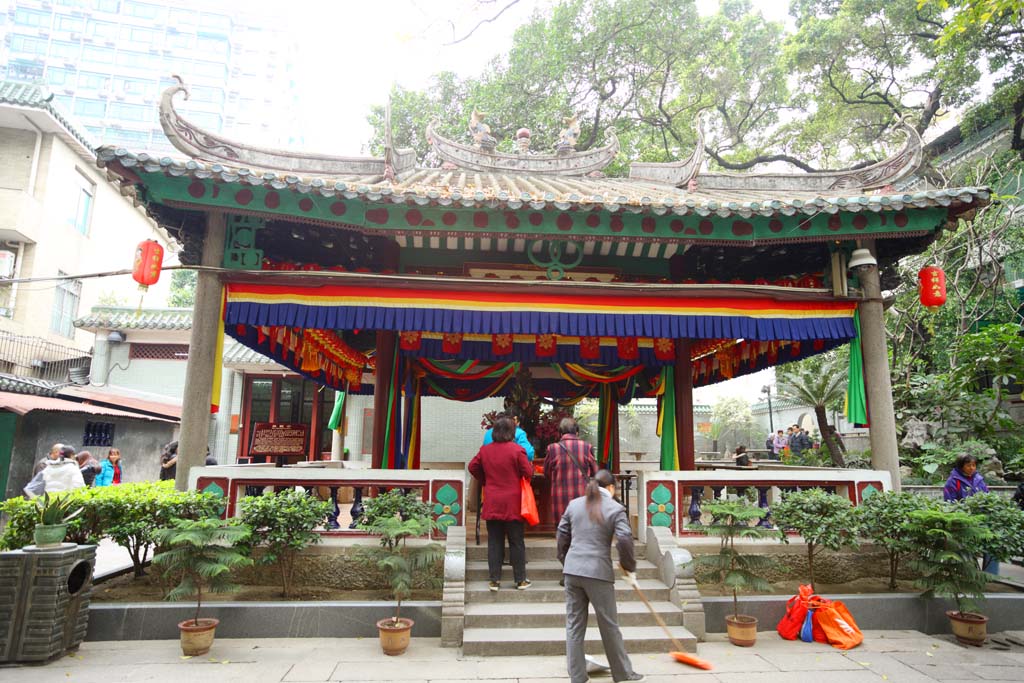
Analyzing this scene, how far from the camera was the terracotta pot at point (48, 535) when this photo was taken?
502cm

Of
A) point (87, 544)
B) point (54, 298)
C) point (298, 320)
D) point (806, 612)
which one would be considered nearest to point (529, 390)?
point (298, 320)

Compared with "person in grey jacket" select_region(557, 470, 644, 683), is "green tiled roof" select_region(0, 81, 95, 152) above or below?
above

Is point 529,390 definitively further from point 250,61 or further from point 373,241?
point 250,61

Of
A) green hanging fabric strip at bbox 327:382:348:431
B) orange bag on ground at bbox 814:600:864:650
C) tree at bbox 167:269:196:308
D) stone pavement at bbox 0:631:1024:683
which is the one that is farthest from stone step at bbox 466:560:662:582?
tree at bbox 167:269:196:308

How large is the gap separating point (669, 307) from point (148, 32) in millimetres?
74348

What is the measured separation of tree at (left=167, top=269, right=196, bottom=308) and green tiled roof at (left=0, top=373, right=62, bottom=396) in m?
15.6

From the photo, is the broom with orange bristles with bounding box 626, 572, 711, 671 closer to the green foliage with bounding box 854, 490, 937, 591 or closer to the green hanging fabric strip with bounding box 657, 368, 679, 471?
the green foliage with bounding box 854, 490, 937, 591

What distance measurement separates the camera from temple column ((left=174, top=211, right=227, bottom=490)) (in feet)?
21.3

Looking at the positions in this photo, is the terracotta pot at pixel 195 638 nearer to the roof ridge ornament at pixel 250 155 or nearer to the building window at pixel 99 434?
the roof ridge ornament at pixel 250 155

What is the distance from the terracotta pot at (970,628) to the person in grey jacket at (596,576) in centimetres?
352

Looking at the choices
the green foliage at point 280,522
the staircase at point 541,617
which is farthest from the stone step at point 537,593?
the green foliage at point 280,522

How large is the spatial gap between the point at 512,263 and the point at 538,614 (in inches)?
181

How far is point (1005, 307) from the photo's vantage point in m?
15.1

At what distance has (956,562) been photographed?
5.75 m
